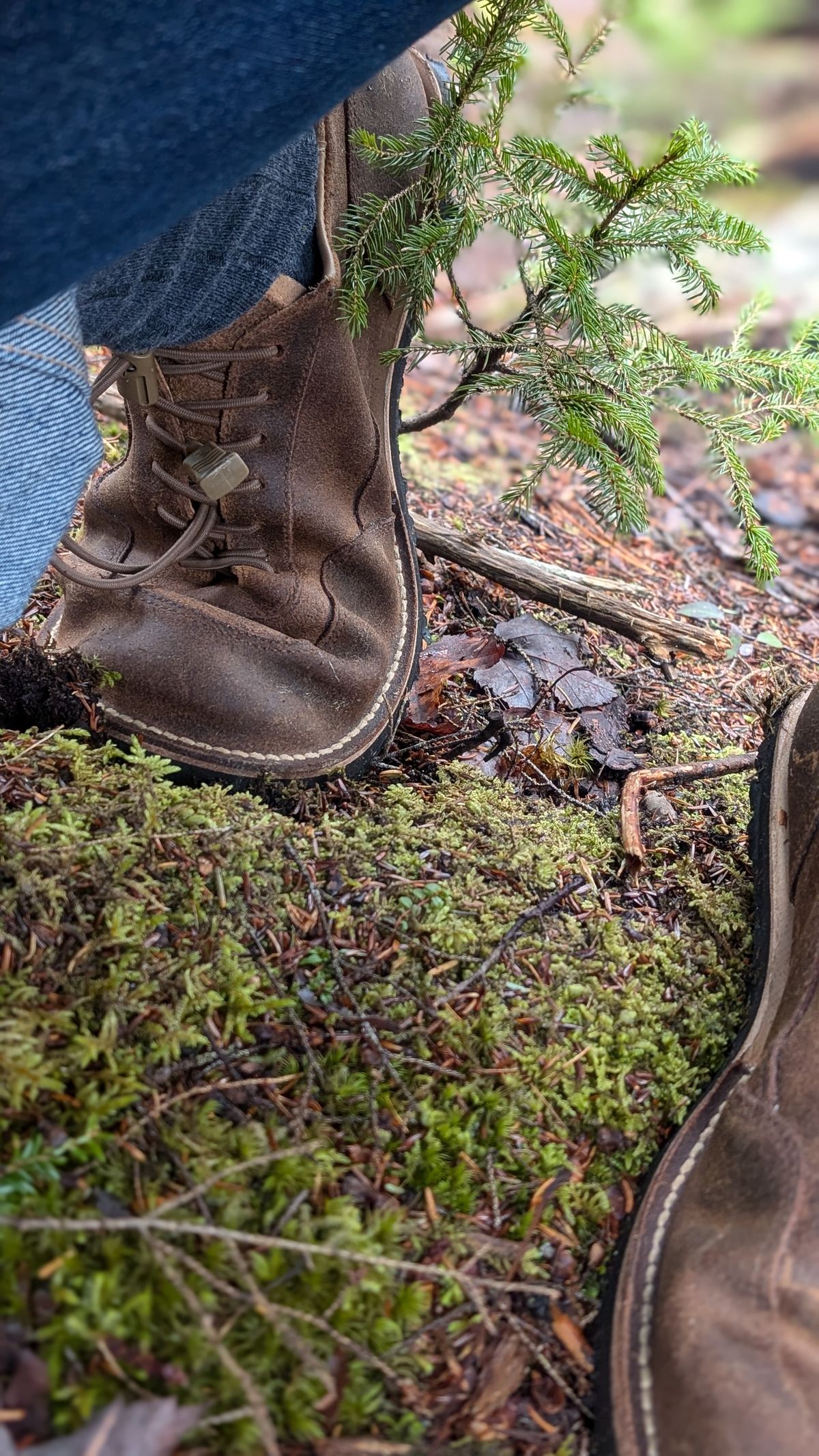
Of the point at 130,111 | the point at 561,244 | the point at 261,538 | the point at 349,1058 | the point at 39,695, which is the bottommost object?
the point at 349,1058

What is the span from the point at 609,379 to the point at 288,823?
105 centimetres

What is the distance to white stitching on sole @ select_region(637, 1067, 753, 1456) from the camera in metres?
1.09

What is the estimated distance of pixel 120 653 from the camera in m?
1.78

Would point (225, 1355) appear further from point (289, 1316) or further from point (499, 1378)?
point (499, 1378)

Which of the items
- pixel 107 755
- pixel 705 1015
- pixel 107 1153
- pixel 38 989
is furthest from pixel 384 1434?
pixel 107 755

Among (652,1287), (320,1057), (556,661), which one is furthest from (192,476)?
(652,1287)

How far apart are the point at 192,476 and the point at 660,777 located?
1107mm

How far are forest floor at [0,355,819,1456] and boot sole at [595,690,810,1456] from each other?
4 centimetres

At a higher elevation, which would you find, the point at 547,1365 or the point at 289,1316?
the point at 289,1316

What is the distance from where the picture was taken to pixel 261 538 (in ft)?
6.21

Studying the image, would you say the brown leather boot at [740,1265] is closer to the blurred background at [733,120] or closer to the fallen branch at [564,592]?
the fallen branch at [564,592]

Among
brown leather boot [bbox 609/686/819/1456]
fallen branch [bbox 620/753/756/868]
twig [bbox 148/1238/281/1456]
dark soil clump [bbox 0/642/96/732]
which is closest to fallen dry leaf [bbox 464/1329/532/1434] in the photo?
brown leather boot [bbox 609/686/819/1456]

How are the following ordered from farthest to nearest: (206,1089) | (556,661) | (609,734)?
(556,661) → (609,734) → (206,1089)

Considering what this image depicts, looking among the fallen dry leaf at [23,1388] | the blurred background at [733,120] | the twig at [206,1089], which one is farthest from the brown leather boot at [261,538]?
the blurred background at [733,120]
